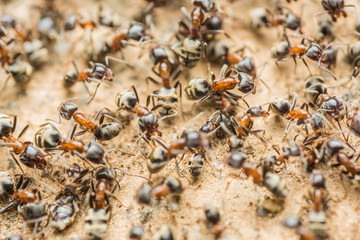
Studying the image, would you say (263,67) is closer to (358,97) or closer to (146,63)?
(358,97)

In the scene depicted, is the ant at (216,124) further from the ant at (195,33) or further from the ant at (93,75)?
the ant at (93,75)

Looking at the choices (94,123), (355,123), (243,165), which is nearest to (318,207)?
(243,165)

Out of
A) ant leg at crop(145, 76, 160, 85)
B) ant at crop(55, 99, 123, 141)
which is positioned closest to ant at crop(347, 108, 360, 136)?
ant leg at crop(145, 76, 160, 85)

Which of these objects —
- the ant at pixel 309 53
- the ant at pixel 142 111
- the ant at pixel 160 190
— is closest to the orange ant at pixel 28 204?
the ant at pixel 160 190

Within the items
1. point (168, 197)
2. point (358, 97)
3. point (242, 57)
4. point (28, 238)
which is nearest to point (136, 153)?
point (168, 197)

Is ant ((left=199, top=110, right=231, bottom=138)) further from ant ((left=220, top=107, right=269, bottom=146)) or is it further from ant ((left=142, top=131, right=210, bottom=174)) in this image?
ant ((left=142, top=131, right=210, bottom=174))

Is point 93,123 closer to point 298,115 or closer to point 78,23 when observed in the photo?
point 78,23
